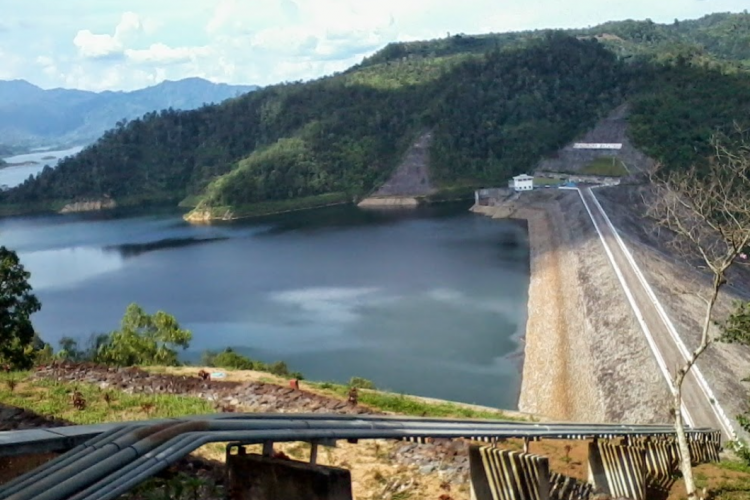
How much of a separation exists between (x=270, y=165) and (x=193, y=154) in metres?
18.0

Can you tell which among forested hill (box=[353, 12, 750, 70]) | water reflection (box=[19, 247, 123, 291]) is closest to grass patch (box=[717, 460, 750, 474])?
water reflection (box=[19, 247, 123, 291])

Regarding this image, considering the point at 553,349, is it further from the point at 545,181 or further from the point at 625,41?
the point at 625,41

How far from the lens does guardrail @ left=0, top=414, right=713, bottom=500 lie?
2553 mm

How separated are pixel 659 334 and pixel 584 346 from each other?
9.88 ft

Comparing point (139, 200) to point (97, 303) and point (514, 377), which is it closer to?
point (97, 303)

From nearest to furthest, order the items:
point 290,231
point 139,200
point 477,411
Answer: point 477,411 < point 290,231 < point 139,200

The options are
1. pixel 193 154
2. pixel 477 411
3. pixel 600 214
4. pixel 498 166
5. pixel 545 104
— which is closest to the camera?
pixel 477 411

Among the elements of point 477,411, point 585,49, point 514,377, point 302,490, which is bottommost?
point 514,377

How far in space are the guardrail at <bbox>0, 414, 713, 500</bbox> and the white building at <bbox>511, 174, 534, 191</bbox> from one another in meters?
55.7

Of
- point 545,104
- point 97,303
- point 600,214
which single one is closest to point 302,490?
point 97,303

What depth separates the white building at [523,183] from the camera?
192ft

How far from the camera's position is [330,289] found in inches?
1372

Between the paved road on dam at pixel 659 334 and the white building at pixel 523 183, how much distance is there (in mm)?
20052

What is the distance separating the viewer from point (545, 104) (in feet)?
232
